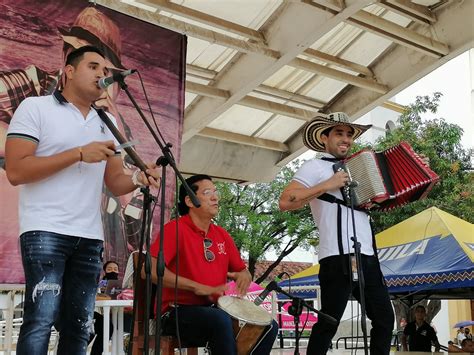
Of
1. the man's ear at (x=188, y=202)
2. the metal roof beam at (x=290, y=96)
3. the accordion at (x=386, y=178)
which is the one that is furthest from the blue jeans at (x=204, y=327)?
the metal roof beam at (x=290, y=96)

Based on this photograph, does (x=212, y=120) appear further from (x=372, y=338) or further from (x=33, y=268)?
(x=33, y=268)

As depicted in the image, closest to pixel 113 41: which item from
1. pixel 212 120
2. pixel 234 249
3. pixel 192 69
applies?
pixel 192 69

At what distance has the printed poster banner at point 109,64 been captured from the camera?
6.10 meters

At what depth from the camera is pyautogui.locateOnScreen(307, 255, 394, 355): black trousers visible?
13.4ft

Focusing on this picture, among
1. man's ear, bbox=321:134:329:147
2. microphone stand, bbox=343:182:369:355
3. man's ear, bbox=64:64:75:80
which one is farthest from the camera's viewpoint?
man's ear, bbox=321:134:329:147

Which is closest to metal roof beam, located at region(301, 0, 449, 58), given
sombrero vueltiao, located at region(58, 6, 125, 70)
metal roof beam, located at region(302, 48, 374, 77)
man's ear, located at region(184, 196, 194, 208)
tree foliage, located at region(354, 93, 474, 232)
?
metal roof beam, located at region(302, 48, 374, 77)

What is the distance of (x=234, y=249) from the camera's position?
14.6 ft

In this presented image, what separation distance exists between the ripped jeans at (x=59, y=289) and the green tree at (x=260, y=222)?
22.0 meters

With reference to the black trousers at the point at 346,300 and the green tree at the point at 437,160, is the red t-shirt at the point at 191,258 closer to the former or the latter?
the black trousers at the point at 346,300

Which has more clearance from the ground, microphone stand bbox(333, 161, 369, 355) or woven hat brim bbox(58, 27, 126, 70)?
woven hat brim bbox(58, 27, 126, 70)

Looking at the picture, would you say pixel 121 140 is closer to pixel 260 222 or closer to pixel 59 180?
pixel 59 180

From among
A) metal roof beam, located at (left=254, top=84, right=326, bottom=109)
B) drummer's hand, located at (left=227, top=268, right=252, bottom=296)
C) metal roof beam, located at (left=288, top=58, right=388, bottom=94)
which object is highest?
metal roof beam, located at (left=288, top=58, right=388, bottom=94)

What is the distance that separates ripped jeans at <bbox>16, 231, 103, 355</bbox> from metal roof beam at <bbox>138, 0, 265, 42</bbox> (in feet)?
16.1

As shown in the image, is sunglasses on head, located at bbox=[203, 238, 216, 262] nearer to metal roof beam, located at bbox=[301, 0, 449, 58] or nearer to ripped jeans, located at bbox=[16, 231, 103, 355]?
ripped jeans, located at bbox=[16, 231, 103, 355]
